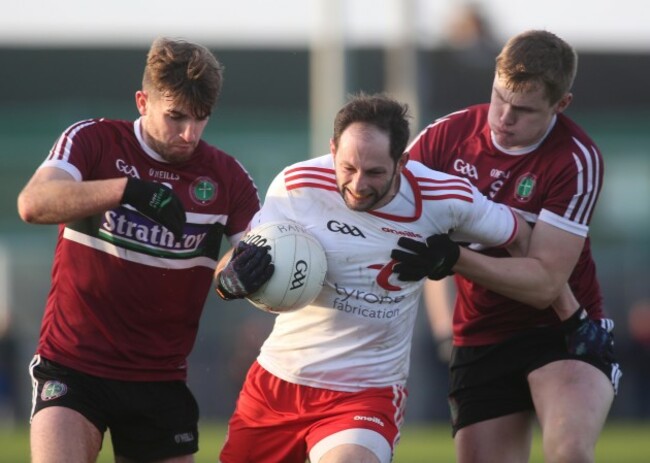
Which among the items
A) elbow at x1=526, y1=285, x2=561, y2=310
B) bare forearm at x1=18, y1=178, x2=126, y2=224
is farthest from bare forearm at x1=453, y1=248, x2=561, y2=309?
bare forearm at x1=18, y1=178, x2=126, y2=224

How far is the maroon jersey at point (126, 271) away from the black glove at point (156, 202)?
0.54 metres

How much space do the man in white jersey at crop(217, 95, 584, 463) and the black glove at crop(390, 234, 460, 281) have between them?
8cm

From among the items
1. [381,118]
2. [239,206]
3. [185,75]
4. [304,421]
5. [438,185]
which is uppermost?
[185,75]

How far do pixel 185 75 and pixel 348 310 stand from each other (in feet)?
4.79

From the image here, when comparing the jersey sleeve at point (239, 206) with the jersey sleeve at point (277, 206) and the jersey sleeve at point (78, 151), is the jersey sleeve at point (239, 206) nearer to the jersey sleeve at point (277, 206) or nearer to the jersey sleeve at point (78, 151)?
the jersey sleeve at point (277, 206)

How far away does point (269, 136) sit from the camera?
24266 mm

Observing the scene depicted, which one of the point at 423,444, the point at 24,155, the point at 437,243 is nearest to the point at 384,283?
the point at 437,243

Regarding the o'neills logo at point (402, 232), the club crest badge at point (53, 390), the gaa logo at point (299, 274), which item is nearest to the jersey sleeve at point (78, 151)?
the club crest badge at point (53, 390)

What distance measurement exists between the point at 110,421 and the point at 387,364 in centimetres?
151

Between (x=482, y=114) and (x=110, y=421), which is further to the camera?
(x=482, y=114)

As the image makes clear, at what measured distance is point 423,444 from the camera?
15.1 meters

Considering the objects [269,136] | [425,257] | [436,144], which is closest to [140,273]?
[425,257]

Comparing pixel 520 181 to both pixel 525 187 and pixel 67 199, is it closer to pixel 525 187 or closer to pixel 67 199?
pixel 525 187

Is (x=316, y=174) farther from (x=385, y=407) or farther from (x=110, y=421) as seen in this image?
(x=110, y=421)
